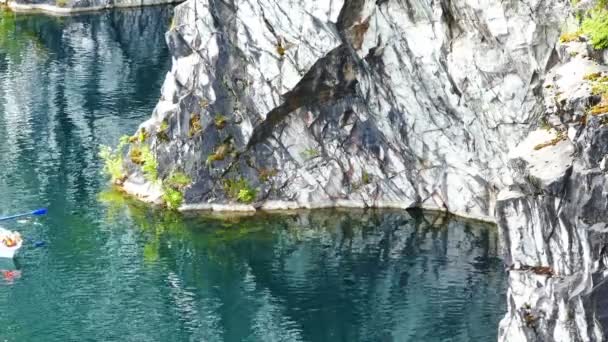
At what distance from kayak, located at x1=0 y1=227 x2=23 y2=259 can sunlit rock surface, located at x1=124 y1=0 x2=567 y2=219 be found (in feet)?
41.2

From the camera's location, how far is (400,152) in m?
73.2

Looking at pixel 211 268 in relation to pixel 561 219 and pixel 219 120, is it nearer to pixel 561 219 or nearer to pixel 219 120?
pixel 219 120

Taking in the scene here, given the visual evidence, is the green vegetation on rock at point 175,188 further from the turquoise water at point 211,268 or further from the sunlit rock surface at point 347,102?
the turquoise water at point 211,268

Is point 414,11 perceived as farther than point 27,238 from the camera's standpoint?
No

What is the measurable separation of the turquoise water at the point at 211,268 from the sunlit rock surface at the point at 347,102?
267 cm

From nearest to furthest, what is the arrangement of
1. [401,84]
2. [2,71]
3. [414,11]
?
[414,11] → [401,84] → [2,71]

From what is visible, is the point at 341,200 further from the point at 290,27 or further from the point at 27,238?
the point at 27,238

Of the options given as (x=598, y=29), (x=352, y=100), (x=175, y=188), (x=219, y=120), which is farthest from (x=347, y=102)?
(x=598, y=29)

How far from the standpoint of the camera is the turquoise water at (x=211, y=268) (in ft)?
188

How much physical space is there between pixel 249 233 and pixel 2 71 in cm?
4349

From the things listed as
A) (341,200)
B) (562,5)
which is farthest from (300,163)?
(562,5)

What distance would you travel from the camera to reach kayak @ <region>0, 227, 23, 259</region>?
65562 mm

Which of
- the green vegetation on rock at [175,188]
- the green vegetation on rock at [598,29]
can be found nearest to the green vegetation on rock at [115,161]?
the green vegetation on rock at [175,188]

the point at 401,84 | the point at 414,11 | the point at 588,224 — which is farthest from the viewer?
the point at 401,84
